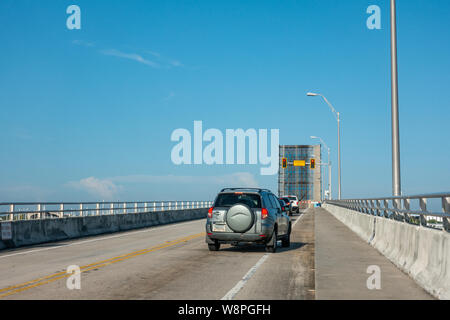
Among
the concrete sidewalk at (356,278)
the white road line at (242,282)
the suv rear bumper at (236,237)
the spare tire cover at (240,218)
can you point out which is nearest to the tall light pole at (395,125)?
the concrete sidewalk at (356,278)

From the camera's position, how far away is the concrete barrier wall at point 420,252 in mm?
8562

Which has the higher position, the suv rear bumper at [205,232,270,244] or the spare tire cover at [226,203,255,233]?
the spare tire cover at [226,203,255,233]

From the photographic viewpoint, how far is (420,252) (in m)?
10.5

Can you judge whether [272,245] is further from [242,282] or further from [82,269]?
[82,269]

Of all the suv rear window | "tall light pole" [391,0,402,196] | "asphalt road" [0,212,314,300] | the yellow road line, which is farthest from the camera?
"tall light pole" [391,0,402,196]

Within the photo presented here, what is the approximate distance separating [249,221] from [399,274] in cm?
526

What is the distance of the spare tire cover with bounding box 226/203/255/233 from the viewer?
15844mm

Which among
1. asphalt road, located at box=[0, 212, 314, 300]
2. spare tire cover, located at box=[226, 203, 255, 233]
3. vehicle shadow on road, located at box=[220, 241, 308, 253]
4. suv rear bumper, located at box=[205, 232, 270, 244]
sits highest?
spare tire cover, located at box=[226, 203, 255, 233]

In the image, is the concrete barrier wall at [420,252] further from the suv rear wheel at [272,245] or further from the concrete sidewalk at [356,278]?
the suv rear wheel at [272,245]

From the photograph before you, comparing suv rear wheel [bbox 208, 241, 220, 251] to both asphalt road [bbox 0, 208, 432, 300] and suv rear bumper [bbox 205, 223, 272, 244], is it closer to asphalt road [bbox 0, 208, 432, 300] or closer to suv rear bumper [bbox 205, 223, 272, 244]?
asphalt road [bbox 0, 208, 432, 300]

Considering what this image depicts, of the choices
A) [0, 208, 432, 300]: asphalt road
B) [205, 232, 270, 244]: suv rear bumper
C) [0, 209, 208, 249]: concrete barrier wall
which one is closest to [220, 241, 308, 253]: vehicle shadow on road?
[0, 208, 432, 300]: asphalt road

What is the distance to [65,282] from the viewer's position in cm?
1070
